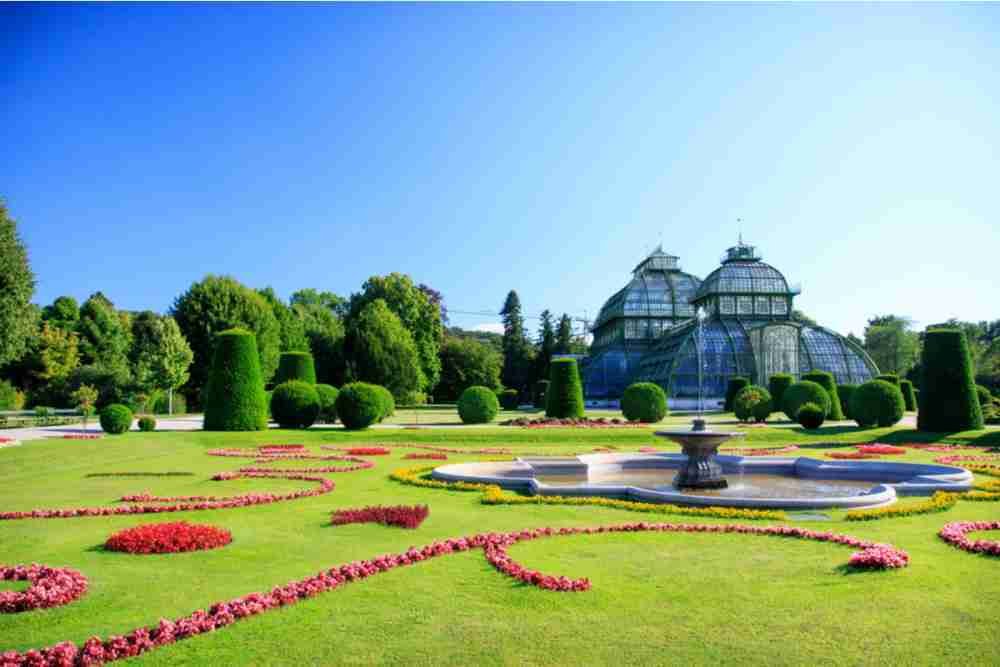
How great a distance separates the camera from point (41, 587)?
671 cm

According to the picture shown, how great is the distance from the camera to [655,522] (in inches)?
412

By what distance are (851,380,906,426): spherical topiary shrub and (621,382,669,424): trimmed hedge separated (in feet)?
28.8

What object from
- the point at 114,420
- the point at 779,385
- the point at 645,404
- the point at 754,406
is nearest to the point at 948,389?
the point at 754,406

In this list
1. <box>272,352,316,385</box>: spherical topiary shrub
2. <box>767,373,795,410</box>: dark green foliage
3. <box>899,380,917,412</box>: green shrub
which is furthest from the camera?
<box>899,380,917,412</box>: green shrub

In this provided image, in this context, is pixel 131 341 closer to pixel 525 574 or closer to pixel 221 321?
pixel 221 321

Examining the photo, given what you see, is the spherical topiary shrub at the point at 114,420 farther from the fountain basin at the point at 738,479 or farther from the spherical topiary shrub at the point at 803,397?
the spherical topiary shrub at the point at 803,397

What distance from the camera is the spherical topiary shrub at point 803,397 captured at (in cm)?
3522

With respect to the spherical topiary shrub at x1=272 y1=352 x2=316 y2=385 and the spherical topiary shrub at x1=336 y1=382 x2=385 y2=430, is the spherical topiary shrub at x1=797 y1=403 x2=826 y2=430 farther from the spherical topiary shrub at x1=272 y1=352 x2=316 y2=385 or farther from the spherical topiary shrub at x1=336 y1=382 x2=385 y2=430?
the spherical topiary shrub at x1=272 y1=352 x2=316 y2=385

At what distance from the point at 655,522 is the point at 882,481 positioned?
8.52m

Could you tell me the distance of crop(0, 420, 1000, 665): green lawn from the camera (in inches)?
214

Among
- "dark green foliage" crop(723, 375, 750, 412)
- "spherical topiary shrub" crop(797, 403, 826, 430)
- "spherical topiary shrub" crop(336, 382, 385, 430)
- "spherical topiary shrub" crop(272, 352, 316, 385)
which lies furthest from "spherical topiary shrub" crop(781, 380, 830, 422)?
"spherical topiary shrub" crop(272, 352, 316, 385)

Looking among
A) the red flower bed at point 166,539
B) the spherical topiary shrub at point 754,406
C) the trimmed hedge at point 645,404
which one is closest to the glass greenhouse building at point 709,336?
the spherical topiary shrub at point 754,406

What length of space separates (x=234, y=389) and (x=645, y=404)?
19201 mm

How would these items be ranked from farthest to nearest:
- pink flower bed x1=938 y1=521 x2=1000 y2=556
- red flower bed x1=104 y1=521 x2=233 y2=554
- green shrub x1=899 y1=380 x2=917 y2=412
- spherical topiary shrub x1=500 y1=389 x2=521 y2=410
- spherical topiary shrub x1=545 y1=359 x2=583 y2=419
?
spherical topiary shrub x1=500 y1=389 x2=521 y2=410 → green shrub x1=899 y1=380 x2=917 y2=412 → spherical topiary shrub x1=545 y1=359 x2=583 y2=419 → red flower bed x1=104 y1=521 x2=233 y2=554 → pink flower bed x1=938 y1=521 x2=1000 y2=556
